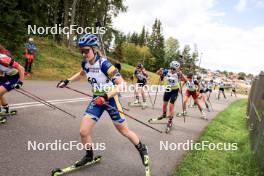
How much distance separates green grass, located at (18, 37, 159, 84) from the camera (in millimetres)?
20975

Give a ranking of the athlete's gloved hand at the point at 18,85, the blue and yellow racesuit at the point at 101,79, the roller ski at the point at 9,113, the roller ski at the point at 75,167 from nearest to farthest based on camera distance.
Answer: the roller ski at the point at 75,167 → the blue and yellow racesuit at the point at 101,79 → the athlete's gloved hand at the point at 18,85 → the roller ski at the point at 9,113

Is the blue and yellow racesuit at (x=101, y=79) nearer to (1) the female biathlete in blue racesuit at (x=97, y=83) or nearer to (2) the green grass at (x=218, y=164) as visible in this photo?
(1) the female biathlete in blue racesuit at (x=97, y=83)

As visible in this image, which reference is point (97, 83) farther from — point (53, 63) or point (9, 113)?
point (53, 63)

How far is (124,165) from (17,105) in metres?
5.27

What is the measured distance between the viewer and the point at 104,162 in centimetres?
568

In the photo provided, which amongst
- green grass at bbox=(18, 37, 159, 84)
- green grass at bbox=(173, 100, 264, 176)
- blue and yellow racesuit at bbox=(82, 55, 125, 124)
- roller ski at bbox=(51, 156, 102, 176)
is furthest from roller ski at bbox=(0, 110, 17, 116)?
green grass at bbox=(18, 37, 159, 84)

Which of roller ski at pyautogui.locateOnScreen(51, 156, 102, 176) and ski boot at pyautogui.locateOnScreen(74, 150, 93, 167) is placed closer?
roller ski at pyautogui.locateOnScreen(51, 156, 102, 176)

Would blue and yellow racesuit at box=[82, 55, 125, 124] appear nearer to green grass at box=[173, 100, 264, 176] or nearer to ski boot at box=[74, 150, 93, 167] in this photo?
ski boot at box=[74, 150, 93, 167]

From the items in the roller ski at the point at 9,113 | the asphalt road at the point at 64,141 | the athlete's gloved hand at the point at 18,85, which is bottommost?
the asphalt road at the point at 64,141

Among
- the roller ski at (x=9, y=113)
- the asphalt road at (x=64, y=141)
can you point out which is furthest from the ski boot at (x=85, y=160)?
the roller ski at (x=9, y=113)

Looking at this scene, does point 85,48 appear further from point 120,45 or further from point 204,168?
point 120,45

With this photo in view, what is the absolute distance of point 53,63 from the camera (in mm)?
24844

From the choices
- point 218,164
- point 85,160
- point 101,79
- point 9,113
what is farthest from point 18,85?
point 218,164

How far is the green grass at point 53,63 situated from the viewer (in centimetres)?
2098
